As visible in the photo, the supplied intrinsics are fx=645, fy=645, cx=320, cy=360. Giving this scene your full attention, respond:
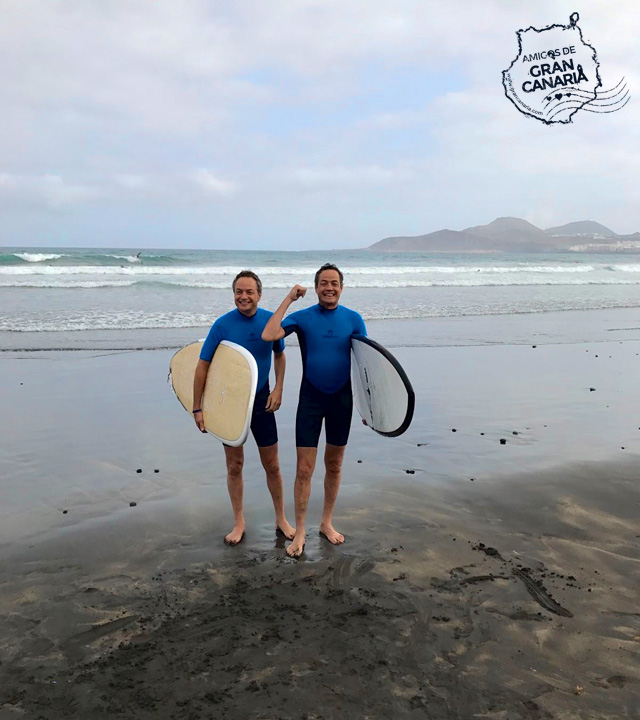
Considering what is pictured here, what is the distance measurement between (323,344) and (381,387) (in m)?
0.50

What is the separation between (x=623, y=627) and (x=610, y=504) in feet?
5.78

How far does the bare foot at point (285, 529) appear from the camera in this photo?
4.45 m

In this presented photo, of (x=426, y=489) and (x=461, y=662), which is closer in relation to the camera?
(x=461, y=662)

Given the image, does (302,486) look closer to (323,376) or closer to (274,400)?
(274,400)

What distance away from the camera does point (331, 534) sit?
4387 millimetres

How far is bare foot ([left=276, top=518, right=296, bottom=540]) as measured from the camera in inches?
175

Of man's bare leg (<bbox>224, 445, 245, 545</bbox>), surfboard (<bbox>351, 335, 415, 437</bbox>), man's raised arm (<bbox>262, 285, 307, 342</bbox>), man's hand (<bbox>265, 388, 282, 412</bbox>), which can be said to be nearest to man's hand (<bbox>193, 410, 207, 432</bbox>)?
man's bare leg (<bbox>224, 445, 245, 545</bbox>)

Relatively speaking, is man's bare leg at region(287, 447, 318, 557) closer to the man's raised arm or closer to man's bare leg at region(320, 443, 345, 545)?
man's bare leg at region(320, 443, 345, 545)

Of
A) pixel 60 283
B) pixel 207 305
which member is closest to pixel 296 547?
pixel 207 305

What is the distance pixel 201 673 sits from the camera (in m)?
2.91

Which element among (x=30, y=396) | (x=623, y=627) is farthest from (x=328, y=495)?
(x=30, y=396)

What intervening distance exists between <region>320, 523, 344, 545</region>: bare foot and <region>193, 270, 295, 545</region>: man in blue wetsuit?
0.71ft

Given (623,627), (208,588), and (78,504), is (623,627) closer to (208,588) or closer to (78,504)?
(208,588)

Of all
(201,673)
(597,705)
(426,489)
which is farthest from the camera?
(426,489)
